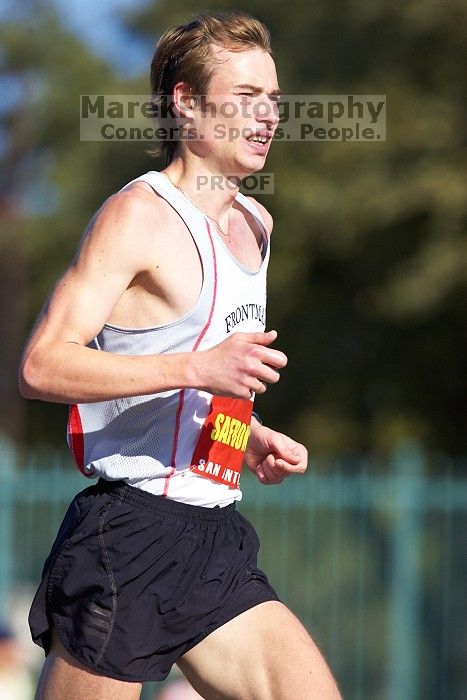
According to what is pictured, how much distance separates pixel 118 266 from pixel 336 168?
8.99 meters

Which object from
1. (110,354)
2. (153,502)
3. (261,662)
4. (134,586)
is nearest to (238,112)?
(110,354)

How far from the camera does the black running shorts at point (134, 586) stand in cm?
291

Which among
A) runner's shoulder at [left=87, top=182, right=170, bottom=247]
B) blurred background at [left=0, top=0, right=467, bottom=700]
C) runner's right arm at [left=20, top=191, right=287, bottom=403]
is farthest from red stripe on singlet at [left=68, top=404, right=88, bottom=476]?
blurred background at [left=0, top=0, right=467, bottom=700]

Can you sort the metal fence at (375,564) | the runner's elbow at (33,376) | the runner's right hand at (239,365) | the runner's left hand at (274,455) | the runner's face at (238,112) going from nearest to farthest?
the runner's right hand at (239,365) < the runner's elbow at (33,376) < the runner's face at (238,112) < the runner's left hand at (274,455) < the metal fence at (375,564)

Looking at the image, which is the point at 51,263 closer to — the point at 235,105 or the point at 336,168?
the point at 336,168

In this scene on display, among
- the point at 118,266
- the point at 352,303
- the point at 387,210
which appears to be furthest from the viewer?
the point at 352,303

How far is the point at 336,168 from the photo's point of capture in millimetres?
11602

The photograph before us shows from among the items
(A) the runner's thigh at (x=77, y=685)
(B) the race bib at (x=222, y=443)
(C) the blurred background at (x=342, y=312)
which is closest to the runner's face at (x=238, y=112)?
(B) the race bib at (x=222, y=443)

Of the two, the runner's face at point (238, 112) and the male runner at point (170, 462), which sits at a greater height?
the runner's face at point (238, 112)

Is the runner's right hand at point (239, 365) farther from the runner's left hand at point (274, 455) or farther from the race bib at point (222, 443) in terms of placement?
the runner's left hand at point (274, 455)

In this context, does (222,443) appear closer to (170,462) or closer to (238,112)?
(170,462)

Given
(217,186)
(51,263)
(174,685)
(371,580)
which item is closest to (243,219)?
(217,186)

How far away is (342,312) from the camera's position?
13.2m

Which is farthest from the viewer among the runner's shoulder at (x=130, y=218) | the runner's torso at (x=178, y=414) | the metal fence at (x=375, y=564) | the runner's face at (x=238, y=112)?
the metal fence at (x=375, y=564)
